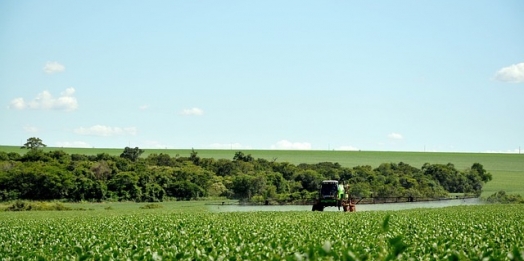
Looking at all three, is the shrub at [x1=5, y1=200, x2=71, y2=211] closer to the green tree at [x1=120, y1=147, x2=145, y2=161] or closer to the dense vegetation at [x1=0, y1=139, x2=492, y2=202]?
the dense vegetation at [x1=0, y1=139, x2=492, y2=202]

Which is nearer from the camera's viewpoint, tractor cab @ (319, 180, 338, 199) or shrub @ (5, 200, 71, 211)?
tractor cab @ (319, 180, 338, 199)

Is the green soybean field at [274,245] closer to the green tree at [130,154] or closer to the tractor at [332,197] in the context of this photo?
the tractor at [332,197]

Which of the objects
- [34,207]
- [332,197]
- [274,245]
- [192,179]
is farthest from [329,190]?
[274,245]

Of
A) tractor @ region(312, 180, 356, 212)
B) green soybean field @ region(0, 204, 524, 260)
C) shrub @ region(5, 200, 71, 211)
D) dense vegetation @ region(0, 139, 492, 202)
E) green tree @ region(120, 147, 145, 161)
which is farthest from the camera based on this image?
green tree @ region(120, 147, 145, 161)

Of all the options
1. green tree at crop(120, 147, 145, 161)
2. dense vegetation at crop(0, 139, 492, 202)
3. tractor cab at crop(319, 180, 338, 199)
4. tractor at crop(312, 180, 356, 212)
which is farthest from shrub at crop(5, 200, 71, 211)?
green tree at crop(120, 147, 145, 161)

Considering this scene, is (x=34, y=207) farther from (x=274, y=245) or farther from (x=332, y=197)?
(x=274, y=245)

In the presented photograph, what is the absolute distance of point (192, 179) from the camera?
107 meters

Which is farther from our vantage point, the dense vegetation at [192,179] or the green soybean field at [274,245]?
the dense vegetation at [192,179]

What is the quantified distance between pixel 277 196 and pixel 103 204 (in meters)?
23.6

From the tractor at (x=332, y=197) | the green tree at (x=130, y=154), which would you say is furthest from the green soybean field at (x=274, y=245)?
the green tree at (x=130, y=154)

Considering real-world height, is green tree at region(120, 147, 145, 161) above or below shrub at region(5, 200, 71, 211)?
above

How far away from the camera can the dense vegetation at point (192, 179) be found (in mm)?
95938

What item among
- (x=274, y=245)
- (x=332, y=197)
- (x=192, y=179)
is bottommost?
(x=332, y=197)

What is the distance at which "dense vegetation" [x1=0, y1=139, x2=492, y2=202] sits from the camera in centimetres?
9594
